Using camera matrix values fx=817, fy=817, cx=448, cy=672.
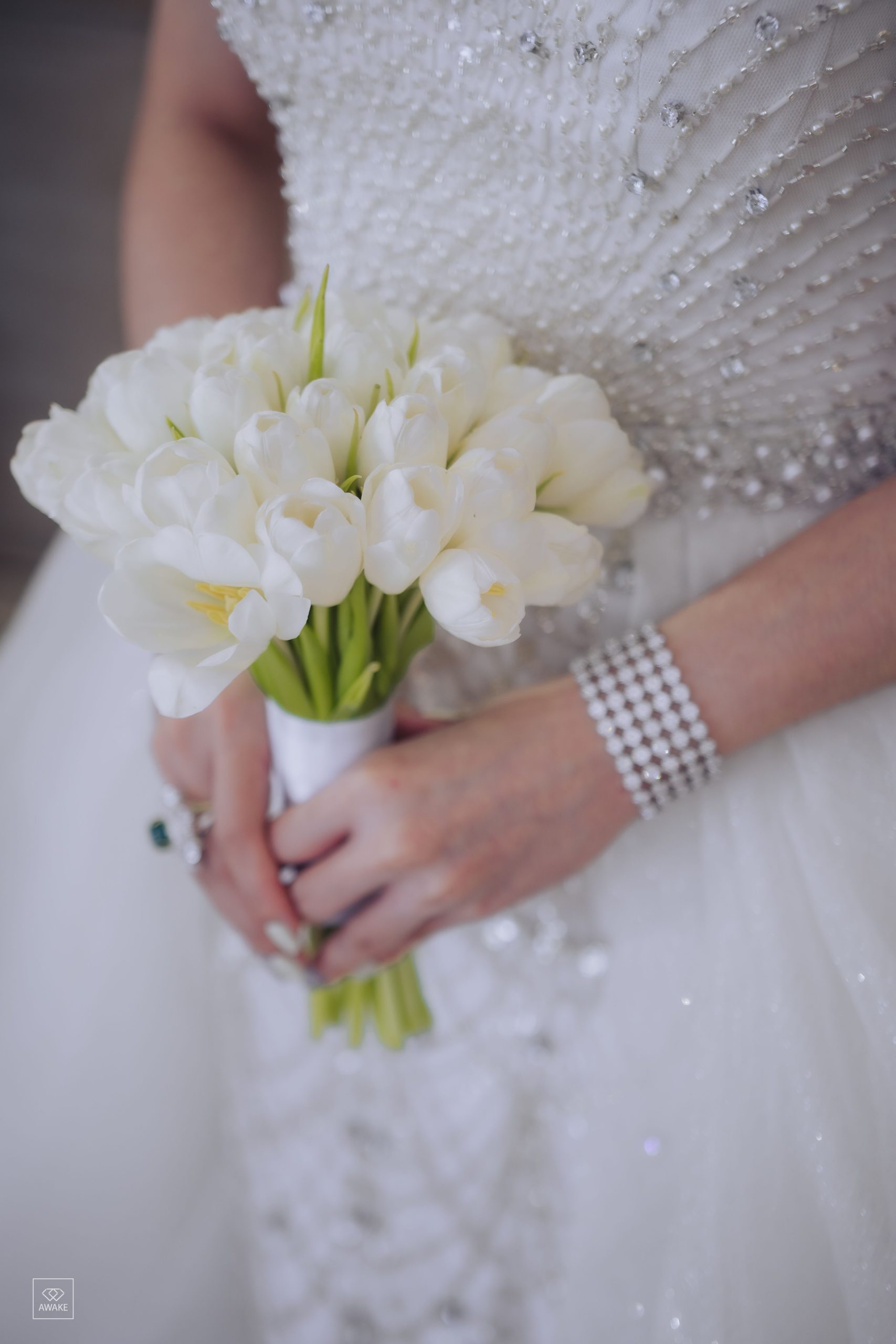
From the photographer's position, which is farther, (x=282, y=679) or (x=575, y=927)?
(x=575, y=927)

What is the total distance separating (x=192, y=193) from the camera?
29.8 inches

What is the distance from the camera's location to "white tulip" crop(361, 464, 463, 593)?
0.32m

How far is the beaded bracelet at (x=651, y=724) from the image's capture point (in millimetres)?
527

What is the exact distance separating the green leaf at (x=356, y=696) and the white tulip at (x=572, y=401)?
154 millimetres

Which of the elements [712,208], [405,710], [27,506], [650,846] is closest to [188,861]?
[405,710]

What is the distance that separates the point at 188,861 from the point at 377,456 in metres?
0.39

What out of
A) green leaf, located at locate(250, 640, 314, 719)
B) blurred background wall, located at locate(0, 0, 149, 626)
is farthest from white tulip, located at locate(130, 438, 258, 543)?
blurred background wall, located at locate(0, 0, 149, 626)

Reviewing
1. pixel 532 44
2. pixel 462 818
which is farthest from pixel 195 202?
pixel 462 818

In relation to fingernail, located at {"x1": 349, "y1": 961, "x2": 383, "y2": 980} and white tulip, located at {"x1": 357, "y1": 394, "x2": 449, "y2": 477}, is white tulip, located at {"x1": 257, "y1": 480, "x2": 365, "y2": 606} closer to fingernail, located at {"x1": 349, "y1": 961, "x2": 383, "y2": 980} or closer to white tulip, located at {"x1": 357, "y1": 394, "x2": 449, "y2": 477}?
white tulip, located at {"x1": 357, "y1": 394, "x2": 449, "y2": 477}

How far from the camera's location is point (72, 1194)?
1.91ft

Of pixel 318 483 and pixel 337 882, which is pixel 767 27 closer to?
pixel 318 483

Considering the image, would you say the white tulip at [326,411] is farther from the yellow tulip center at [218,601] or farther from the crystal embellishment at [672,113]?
the crystal embellishment at [672,113]

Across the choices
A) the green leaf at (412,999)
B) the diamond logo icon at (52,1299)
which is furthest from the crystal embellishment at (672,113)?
the diamond logo icon at (52,1299)

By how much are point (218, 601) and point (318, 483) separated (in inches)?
2.9
